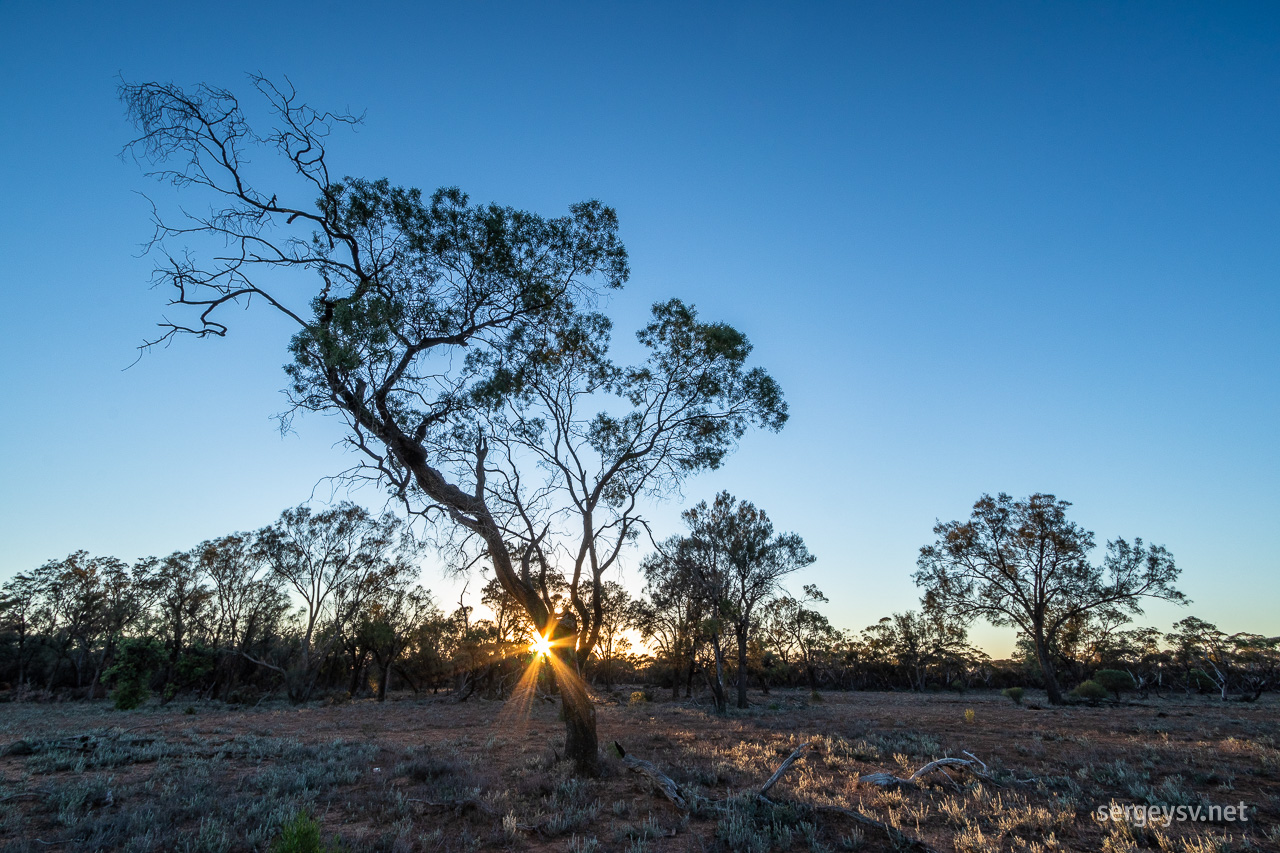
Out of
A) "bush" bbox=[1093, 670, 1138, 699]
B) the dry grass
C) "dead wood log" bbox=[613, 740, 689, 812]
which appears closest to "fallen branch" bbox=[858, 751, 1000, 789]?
the dry grass

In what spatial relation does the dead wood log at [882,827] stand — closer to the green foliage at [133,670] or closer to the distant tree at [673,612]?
the distant tree at [673,612]

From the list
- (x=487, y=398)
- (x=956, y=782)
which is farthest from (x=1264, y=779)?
(x=487, y=398)

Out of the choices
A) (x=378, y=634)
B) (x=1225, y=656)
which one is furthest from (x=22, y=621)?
(x=1225, y=656)

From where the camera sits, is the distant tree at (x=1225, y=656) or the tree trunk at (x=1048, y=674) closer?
the tree trunk at (x=1048, y=674)

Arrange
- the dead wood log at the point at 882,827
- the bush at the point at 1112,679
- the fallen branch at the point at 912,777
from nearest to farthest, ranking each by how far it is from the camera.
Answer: the dead wood log at the point at 882,827 → the fallen branch at the point at 912,777 → the bush at the point at 1112,679

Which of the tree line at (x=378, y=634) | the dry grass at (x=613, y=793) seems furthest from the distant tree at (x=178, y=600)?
the dry grass at (x=613, y=793)

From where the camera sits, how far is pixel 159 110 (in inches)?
319

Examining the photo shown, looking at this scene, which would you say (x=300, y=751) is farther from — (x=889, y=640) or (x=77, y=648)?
(x=889, y=640)

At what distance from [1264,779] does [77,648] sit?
82495 mm

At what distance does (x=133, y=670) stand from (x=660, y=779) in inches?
1432

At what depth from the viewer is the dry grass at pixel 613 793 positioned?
641 centimetres

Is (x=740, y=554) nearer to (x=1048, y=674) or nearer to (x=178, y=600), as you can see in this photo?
(x=1048, y=674)

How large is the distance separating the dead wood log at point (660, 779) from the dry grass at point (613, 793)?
155mm

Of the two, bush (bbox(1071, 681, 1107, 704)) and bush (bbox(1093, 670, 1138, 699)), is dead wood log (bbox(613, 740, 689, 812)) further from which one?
bush (bbox(1093, 670, 1138, 699))
